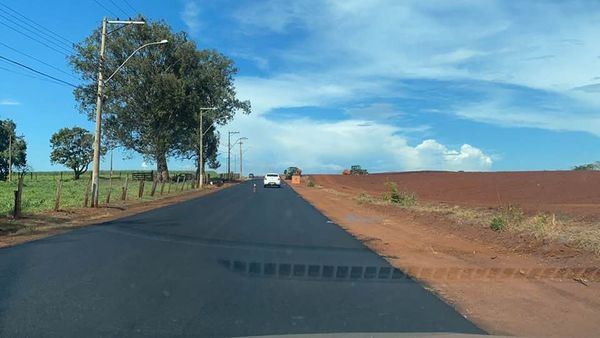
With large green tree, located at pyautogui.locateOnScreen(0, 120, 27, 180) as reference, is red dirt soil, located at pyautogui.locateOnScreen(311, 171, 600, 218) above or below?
below

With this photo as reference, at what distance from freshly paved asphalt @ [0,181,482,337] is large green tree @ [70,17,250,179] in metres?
46.7

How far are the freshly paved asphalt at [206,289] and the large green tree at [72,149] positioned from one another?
308ft

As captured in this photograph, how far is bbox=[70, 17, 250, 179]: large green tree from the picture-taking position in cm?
6097

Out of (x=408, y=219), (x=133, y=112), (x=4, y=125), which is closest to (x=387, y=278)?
(x=408, y=219)

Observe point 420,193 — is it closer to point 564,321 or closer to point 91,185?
point 91,185

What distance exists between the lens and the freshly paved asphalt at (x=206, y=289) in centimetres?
684

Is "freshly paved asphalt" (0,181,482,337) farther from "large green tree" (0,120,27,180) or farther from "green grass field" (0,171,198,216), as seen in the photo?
"large green tree" (0,120,27,180)

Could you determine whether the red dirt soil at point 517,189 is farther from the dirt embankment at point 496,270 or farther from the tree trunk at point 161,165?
the tree trunk at point 161,165

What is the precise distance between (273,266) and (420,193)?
45.1 m

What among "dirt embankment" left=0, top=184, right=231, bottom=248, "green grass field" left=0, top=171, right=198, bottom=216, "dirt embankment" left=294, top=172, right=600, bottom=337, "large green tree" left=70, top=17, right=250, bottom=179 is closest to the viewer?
"dirt embankment" left=294, top=172, right=600, bottom=337

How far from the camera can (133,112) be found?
2490 inches

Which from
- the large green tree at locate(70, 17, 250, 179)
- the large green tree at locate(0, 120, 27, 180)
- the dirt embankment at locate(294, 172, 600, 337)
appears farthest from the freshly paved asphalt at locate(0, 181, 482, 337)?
the large green tree at locate(0, 120, 27, 180)

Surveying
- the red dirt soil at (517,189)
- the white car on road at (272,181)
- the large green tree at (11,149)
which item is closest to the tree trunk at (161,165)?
the white car on road at (272,181)

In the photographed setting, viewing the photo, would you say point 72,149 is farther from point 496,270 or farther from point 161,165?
point 496,270
